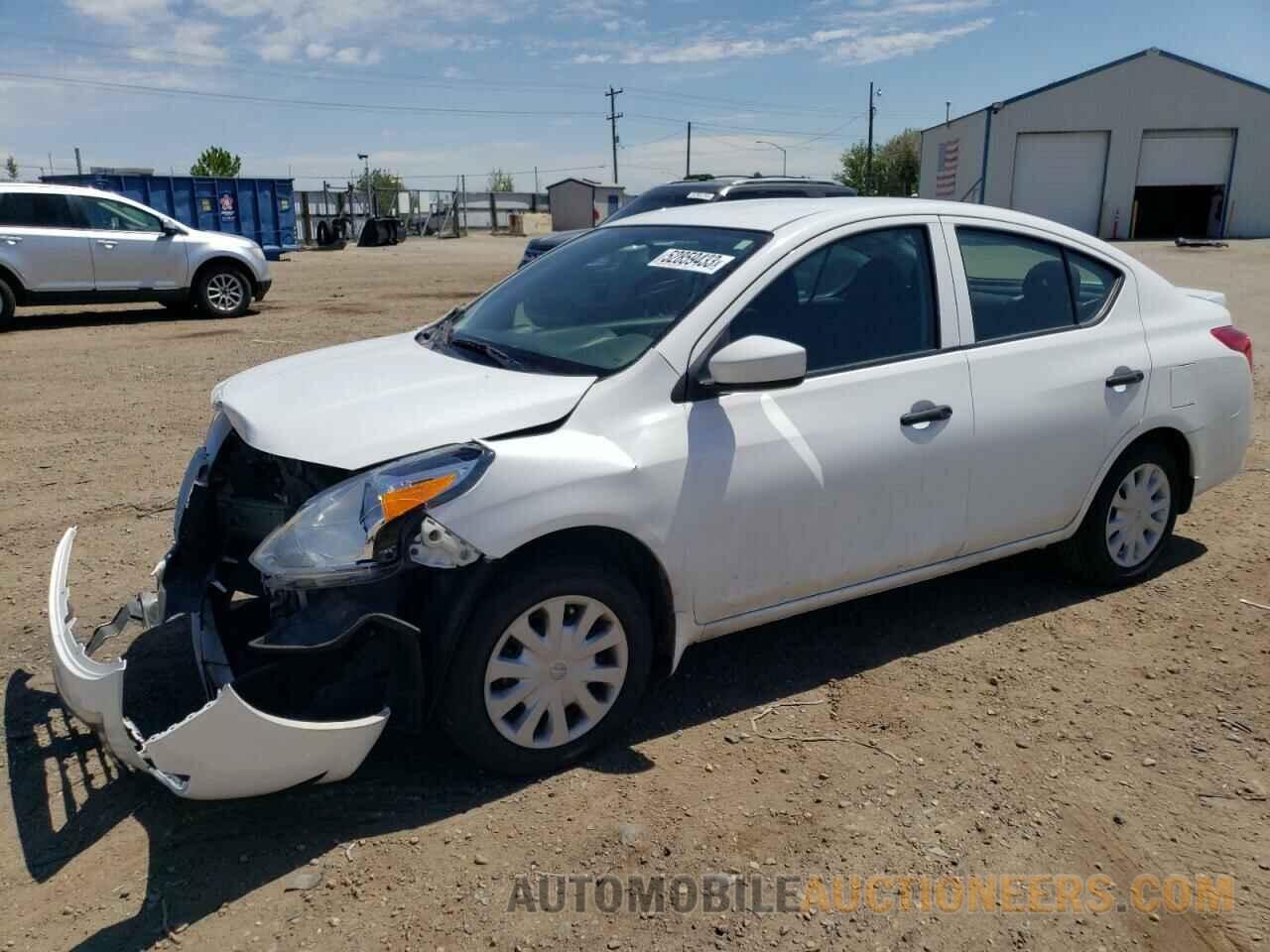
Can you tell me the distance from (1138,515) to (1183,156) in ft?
139

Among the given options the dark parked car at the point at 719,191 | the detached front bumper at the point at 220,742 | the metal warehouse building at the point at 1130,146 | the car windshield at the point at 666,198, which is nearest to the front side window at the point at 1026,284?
the detached front bumper at the point at 220,742

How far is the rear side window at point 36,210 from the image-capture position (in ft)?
42.6

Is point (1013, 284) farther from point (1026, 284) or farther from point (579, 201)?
point (579, 201)

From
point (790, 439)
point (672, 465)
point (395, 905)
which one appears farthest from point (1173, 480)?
point (395, 905)

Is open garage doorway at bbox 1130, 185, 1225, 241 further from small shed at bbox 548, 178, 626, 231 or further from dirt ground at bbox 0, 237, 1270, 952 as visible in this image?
dirt ground at bbox 0, 237, 1270, 952

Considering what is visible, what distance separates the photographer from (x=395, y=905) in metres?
2.68

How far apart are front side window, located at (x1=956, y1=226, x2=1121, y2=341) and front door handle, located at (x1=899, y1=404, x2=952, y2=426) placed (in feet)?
1.38

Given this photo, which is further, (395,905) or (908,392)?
(908,392)

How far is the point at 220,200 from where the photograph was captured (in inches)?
1079

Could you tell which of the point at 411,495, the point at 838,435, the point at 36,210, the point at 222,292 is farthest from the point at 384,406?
the point at 222,292

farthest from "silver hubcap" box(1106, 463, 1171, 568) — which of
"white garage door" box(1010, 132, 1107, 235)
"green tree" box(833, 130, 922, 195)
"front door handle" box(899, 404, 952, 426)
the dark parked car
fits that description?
"green tree" box(833, 130, 922, 195)

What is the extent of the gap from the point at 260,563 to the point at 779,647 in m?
2.17

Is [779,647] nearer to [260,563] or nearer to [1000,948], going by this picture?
[1000,948]

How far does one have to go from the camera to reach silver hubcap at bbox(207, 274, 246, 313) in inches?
572
